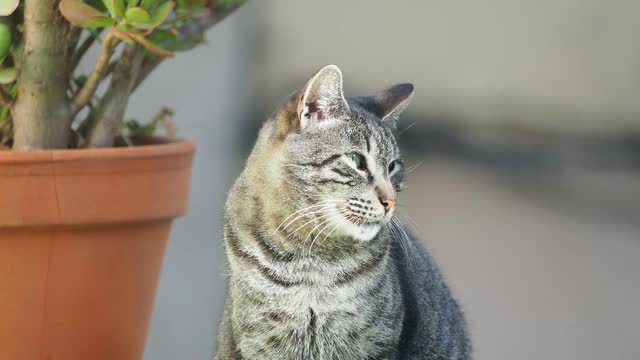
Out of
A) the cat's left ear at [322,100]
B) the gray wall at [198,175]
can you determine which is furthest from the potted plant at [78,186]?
the gray wall at [198,175]

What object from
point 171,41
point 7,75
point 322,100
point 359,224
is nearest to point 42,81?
point 7,75

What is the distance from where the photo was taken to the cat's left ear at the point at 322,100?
6.45 ft

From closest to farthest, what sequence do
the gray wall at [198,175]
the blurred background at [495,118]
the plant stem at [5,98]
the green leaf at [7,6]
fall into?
Result: the green leaf at [7,6]
the plant stem at [5,98]
the gray wall at [198,175]
the blurred background at [495,118]

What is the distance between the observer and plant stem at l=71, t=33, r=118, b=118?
6.81 ft

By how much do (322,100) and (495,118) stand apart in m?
3.16

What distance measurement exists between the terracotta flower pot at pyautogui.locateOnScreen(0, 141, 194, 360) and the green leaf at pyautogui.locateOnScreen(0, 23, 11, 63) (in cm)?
20

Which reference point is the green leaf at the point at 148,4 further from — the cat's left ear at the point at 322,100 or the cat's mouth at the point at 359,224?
the cat's mouth at the point at 359,224

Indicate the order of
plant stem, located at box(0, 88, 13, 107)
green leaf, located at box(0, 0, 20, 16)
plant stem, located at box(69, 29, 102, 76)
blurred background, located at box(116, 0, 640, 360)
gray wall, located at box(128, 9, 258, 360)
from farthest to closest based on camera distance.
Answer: blurred background, located at box(116, 0, 640, 360) → gray wall, located at box(128, 9, 258, 360) → plant stem, located at box(69, 29, 102, 76) → plant stem, located at box(0, 88, 13, 107) → green leaf, located at box(0, 0, 20, 16)

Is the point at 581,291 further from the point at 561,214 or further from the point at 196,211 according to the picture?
the point at 196,211

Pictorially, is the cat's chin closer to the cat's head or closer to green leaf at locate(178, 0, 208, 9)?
the cat's head

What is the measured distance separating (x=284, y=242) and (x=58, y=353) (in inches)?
18.4

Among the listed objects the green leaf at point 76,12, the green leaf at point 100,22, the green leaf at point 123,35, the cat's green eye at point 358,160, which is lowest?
the cat's green eye at point 358,160

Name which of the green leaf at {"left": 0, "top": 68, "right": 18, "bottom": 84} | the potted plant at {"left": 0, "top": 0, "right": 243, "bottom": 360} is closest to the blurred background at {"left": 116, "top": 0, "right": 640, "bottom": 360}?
the potted plant at {"left": 0, "top": 0, "right": 243, "bottom": 360}

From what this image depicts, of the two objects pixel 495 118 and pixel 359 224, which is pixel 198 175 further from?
pixel 359 224
